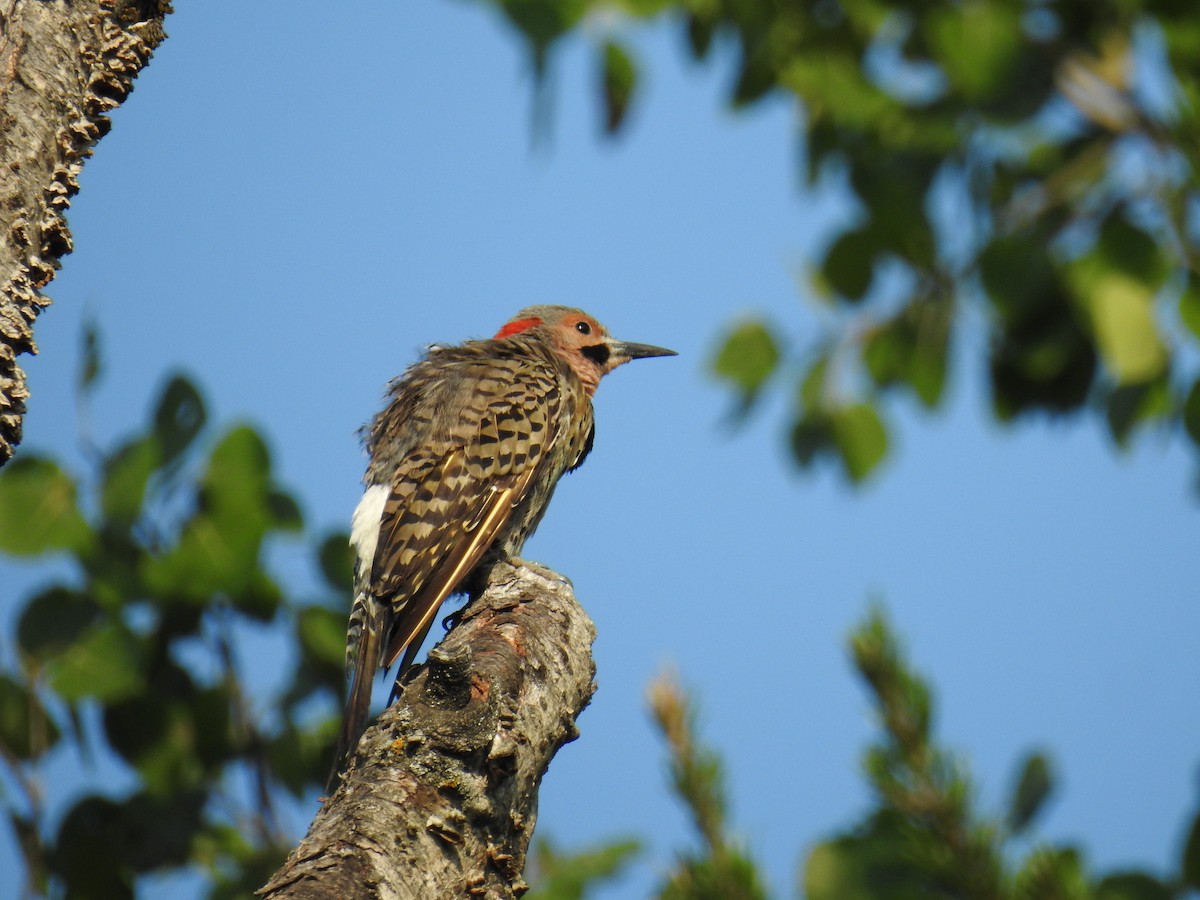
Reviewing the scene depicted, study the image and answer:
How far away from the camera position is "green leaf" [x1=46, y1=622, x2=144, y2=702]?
12.7 ft

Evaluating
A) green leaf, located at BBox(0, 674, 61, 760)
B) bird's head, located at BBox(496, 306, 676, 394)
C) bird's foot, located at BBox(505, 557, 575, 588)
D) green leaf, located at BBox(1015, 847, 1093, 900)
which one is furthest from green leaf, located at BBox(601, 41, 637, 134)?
bird's head, located at BBox(496, 306, 676, 394)

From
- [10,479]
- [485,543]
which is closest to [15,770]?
[10,479]

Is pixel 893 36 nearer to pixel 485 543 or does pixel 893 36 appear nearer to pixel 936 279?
pixel 936 279

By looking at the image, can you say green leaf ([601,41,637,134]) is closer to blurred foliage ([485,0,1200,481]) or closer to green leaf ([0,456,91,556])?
blurred foliage ([485,0,1200,481])

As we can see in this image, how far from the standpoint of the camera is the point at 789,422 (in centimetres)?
250

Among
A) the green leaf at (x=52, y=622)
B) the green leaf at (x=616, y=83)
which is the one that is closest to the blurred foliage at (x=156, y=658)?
the green leaf at (x=52, y=622)

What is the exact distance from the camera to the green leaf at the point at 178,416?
428cm

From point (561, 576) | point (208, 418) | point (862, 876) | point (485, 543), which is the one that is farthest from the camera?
point (485, 543)

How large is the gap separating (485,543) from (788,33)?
3.89 meters

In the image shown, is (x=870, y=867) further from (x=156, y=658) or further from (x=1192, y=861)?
(x=156, y=658)

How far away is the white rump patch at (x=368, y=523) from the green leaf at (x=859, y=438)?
3394 millimetres

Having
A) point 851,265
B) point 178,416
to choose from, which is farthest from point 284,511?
point 851,265

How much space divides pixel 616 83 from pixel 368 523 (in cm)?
391

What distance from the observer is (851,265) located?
2.22 metres
